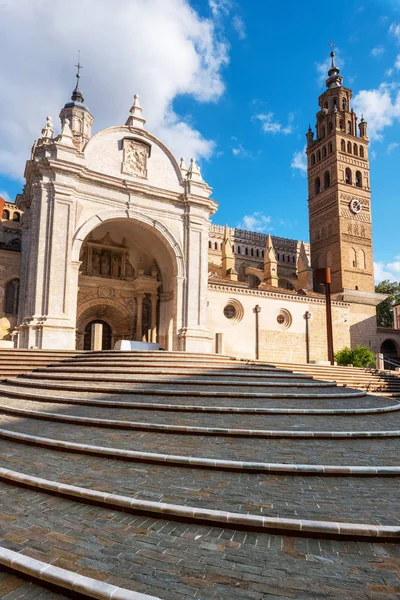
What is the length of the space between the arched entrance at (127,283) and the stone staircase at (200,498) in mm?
15318

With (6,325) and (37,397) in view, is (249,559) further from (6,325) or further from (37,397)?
(6,325)

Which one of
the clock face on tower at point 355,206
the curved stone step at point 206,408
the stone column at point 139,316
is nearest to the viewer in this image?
the curved stone step at point 206,408

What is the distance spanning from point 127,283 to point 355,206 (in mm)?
32939

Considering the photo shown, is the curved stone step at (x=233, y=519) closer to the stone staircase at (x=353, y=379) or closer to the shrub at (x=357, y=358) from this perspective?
the stone staircase at (x=353, y=379)

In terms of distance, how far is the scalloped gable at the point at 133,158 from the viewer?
21.0 meters

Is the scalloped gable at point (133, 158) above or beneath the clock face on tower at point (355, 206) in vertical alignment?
beneath

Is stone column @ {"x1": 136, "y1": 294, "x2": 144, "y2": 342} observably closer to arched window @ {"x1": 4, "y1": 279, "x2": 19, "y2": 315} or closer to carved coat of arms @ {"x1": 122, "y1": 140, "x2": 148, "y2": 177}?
arched window @ {"x1": 4, "y1": 279, "x2": 19, "y2": 315}

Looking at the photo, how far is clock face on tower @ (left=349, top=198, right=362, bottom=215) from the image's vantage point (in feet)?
152

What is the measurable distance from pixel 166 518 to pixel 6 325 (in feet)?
61.6

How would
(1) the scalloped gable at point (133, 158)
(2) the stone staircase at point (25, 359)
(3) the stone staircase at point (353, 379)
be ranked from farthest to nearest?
(1) the scalloped gable at point (133, 158), (3) the stone staircase at point (353, 379), (2) the stone staircase at point (25, 359)

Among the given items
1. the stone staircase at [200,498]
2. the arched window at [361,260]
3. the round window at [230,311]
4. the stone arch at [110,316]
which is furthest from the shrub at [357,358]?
the stone staircase at [200,498]

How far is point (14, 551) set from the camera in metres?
3.17

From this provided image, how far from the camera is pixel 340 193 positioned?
45969 mm

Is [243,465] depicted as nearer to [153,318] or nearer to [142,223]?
[142,223]
